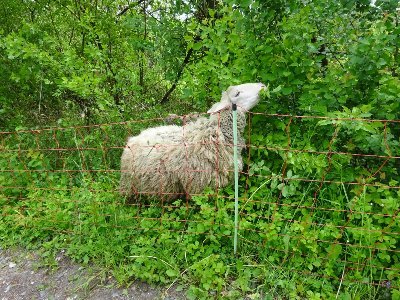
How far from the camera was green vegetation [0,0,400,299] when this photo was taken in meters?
2.64

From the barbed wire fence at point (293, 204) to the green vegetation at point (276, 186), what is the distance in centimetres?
2

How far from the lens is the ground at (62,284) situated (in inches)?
107

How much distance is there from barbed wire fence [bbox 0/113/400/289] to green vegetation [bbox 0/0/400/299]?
0.05 ft

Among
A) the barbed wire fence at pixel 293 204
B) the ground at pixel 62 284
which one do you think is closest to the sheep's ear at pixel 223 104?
the barbed wire fence at pixel 293 204

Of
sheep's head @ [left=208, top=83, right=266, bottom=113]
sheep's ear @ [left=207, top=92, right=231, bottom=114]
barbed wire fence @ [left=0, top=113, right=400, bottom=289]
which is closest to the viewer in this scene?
barbed wire fence @ [left=0, top=113, right=400, bottom=289]

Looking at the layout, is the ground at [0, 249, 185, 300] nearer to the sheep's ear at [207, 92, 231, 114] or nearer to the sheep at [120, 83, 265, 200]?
the sheep at [120, 83, 265, 200]

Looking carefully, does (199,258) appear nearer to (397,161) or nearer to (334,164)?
(334,164)

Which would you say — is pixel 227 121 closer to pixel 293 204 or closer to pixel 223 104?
pixel 223 104

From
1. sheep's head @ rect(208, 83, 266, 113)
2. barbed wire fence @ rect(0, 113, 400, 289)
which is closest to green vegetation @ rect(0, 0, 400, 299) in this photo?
barbed wire fence @ rect(0, 113, 400, 289)

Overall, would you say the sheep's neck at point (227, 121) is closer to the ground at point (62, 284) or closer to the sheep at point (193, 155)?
the sheep at point (193, 155)

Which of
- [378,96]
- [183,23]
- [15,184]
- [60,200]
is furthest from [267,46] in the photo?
[15,184]

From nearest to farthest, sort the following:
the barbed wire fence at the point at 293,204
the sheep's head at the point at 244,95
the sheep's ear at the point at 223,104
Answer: the barbed wire fence at the point at 293,204 → the sheep's head at the point at 244,95 → the sheep's ear at the point at 223,104

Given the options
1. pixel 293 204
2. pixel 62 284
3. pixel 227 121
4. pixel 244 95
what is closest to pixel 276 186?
pixel 293 204

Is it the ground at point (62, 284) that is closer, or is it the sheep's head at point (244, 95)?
the ground at point (62, 284)
